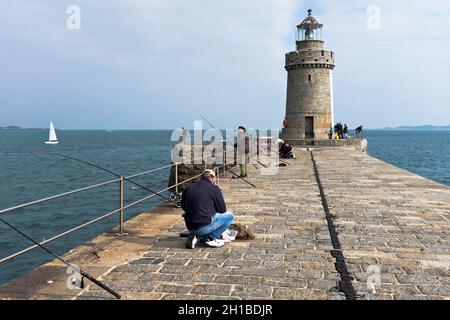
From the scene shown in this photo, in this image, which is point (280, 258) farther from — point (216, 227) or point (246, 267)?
point (216, 227)

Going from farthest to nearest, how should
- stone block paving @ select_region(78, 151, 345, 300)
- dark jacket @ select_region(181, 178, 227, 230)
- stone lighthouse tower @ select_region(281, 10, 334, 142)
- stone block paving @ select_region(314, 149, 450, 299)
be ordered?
1. stone lighthouse tower @ select_region(281, 10, 334, 142)
2. dark jacket @ select_region(181, 178, 227, 230)
3. stone block paving @ select_region(314, 149, 450, 299)
4. stone block paving @ select_region(78, 151, 345, 300)

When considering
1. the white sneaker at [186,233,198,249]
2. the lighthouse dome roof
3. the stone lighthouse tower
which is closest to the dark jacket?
the white sneaker at [186,233,198,249]

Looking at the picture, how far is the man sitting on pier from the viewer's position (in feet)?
19.9

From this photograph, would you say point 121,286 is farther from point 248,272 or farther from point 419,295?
point 419,295

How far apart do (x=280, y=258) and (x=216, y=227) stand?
108 centimetres

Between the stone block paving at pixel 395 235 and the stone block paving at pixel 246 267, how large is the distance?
1.37ft

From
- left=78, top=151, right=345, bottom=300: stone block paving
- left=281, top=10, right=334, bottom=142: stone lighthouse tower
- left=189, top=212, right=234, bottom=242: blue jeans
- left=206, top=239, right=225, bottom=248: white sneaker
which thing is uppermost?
left=281, top=10, right=334, bottom=142: stone lighthouse tower

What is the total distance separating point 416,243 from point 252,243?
8.06 feet

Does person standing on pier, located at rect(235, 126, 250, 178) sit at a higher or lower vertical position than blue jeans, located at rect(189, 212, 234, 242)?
higher

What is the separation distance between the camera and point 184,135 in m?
30.8

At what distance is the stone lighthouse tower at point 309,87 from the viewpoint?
1336 inches

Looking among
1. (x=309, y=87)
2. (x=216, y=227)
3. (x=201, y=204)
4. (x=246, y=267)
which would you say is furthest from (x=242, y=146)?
(x=309, y=87)

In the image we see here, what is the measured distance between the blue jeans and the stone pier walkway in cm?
22

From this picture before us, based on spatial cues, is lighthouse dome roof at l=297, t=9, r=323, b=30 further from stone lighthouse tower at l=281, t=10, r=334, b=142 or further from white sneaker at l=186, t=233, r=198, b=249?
white sneaker at l=186, t=233, r=198, b=249
